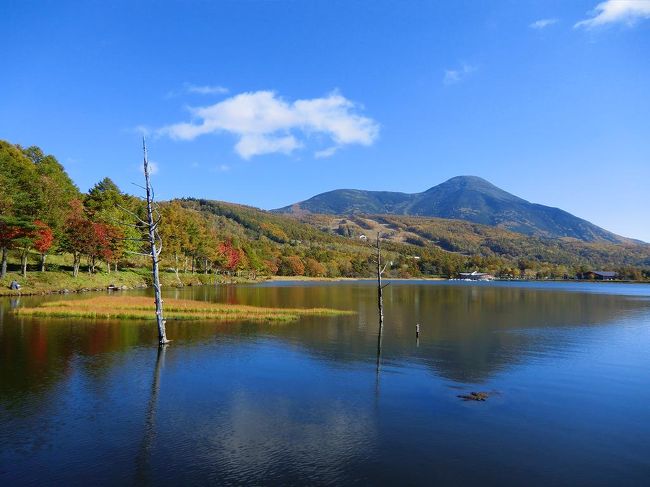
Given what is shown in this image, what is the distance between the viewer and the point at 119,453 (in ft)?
51.5

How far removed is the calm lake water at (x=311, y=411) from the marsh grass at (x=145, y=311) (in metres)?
8.82

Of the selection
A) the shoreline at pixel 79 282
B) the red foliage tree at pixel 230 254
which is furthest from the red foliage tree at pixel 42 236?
the red foliage tree at pixel 230 254

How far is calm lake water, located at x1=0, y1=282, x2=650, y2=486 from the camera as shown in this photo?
1504cm

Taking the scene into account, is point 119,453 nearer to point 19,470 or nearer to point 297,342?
point 19,470

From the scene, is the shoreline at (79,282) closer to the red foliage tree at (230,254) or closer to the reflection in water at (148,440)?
the red foliage tree at (230,254)

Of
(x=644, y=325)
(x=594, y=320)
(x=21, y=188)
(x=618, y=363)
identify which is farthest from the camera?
(x=21, y=188)

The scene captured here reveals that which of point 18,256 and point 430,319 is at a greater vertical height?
point 18,256

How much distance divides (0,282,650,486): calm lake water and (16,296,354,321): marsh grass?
8821mm

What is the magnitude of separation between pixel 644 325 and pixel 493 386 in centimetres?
4630

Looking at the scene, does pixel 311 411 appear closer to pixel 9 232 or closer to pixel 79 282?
pixel 9 232

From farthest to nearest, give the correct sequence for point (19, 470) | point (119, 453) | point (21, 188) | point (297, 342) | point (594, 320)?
1. point (21, 188)
2. point (594, 320)
3. point (297, 342)
4. point (119, 453)
5. point (19, 470)

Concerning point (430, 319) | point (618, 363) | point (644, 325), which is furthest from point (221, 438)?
point (644, 325)

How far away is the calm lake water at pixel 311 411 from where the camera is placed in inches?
592

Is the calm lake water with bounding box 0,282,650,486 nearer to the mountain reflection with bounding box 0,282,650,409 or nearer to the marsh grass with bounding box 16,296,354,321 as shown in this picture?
the mountain reflection with bounding box 0,282,650,409
